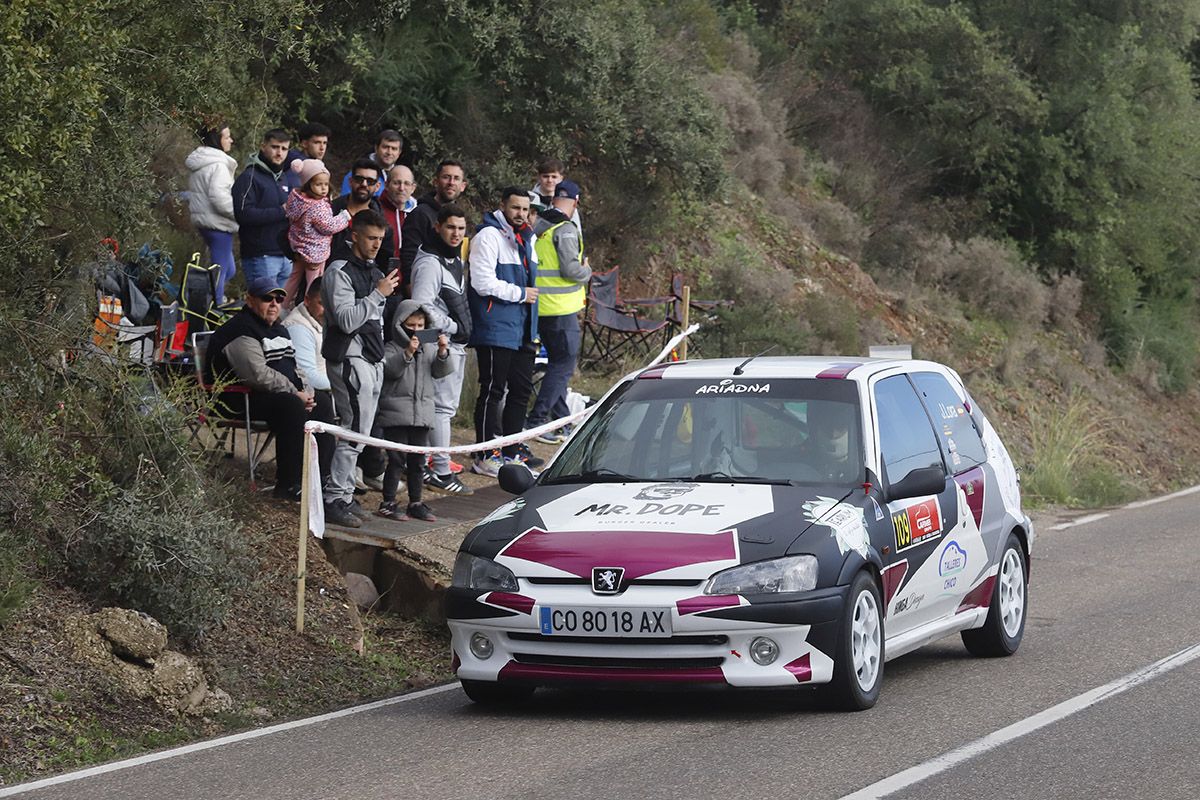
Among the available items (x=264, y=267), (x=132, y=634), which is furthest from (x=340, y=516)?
(x=264, y=267)

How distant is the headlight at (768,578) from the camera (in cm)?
780

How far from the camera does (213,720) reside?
8.68 m

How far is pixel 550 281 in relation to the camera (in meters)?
14.5

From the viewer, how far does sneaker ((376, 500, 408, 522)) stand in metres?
11.9

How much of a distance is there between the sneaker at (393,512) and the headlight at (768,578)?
4.47 m

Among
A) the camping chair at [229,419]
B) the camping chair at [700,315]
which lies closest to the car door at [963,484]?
the camping chair at [229,419]

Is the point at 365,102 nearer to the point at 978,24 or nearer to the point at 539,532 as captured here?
the point at 539,532

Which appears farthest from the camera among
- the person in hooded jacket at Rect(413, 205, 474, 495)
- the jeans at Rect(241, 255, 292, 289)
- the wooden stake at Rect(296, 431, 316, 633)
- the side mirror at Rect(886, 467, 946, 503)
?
the jeans at Rect(241, 255, 292, 289)

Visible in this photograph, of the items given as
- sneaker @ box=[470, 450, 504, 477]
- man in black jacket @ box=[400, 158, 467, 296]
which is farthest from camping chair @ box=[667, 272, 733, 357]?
man in black jacket @ box=[400, 158, 467, 296]

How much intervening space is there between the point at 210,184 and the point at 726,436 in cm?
681

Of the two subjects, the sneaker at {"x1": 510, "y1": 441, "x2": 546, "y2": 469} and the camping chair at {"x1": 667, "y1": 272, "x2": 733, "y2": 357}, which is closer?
the sneaker at {"x1": 510, "y1": 441, "x2": 546, "y2": 469}

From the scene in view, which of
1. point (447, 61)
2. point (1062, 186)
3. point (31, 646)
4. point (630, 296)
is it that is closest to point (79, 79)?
point (31, 646)

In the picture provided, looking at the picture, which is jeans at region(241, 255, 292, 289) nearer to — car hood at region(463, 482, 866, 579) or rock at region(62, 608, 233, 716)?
rock at region(62, 608, 233, 716)

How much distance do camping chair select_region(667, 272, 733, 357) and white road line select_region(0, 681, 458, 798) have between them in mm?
11926
